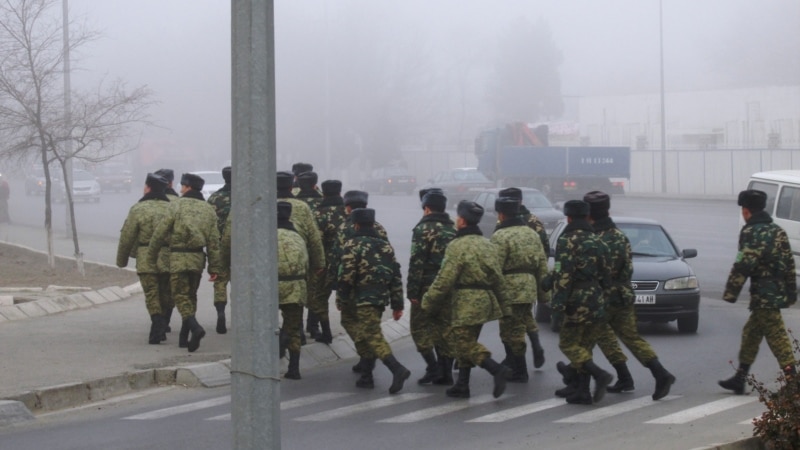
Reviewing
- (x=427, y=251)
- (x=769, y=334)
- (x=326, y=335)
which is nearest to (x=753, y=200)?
(x=769, y=334)

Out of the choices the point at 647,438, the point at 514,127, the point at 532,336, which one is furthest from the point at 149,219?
the point at 514,127

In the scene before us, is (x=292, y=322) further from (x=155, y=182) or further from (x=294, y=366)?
(x=155, y=182)

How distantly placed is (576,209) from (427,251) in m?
1.56

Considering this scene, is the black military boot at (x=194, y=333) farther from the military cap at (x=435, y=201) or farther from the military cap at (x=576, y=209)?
the military cap at (x=576, y=209)

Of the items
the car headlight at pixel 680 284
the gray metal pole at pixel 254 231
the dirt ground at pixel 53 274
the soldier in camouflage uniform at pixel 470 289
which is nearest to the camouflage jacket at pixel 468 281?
the soldier in camouflage uniform at pixel 470 289

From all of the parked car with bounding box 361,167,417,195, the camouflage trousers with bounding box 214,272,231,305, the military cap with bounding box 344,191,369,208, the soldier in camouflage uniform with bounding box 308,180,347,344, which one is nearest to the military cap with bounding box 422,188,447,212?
the military cap with bounding box 344,191,369,208

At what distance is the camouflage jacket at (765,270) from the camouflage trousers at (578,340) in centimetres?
118

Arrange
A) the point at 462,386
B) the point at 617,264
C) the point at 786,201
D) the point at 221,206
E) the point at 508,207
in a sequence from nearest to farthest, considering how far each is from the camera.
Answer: the point at 617,264
the point at 462,386
the point at 508,207
the point at 221,206
the point at 786,201

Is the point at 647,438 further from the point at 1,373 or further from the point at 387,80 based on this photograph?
the point at 387,80

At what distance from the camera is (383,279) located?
32.6 feet

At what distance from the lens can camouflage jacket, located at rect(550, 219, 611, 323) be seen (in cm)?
927

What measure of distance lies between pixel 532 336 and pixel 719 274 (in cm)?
1101

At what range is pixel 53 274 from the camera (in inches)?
755

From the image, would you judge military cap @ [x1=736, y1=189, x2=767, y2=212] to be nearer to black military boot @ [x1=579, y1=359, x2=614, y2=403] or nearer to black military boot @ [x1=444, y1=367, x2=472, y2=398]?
black military boot @ [x1=579, y1=359, x2=614, y2=403]
